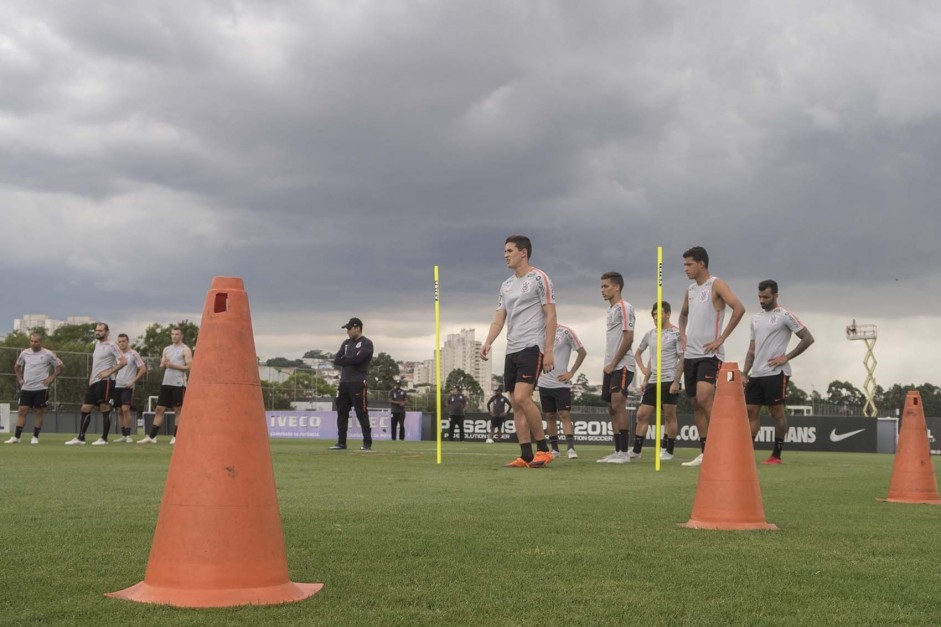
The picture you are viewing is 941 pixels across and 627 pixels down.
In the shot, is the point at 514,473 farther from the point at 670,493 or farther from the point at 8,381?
the point at 8,381

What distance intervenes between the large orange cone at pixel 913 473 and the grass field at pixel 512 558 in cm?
42

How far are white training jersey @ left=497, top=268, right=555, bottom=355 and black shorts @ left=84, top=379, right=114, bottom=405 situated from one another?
11.5m

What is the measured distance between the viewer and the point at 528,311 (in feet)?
36.6

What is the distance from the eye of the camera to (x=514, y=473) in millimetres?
10141

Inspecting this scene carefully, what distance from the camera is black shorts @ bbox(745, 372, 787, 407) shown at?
541 inches

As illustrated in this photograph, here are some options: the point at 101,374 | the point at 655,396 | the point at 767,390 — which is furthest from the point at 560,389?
the point at 101,374

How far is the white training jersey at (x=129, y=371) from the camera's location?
66.8ft

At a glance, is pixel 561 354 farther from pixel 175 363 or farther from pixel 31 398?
pixel 31 398

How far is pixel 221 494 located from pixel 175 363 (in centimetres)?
1604

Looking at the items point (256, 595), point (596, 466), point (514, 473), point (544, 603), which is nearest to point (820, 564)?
point (544, 603)

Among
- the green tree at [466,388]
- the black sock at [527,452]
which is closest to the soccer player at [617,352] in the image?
the black sock at [527,452]

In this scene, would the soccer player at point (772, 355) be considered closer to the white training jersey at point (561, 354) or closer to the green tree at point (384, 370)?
the white training jersey at point (561, 354)

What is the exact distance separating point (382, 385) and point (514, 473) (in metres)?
106

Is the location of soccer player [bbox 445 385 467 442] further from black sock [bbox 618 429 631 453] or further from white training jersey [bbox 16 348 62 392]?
black sock [bbox 618 429 631 453]
